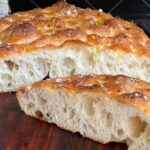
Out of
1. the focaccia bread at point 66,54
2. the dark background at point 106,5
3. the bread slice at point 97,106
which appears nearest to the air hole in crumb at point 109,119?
the bread slice at point 97,106

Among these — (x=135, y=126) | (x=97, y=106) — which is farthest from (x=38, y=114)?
(x=135, y=126)

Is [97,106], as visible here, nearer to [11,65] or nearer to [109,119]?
[109,119]

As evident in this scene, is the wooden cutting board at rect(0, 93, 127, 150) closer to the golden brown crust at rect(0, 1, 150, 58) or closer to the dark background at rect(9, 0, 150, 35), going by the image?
the golden brown crust at rect(0, 1, 150, 58)

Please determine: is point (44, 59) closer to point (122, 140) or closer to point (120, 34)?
point (120, 34)

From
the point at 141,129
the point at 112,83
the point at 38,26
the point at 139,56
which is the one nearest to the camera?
the point at 141,129

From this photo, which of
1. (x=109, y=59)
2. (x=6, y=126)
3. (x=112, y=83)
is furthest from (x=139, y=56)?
(x=6, y=126)

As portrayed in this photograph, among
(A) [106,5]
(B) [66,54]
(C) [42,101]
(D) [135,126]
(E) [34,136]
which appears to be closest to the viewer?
(D) [135,126]
